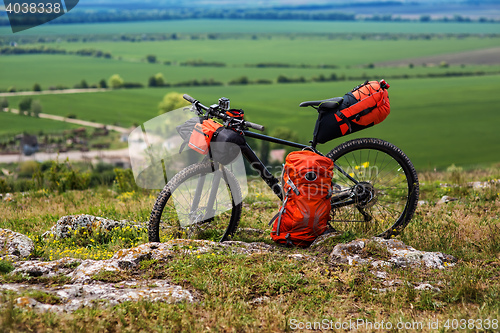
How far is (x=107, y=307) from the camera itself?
3910mm

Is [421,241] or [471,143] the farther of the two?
[471,143]

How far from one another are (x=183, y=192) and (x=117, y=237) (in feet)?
4.04

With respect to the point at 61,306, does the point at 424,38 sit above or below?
above

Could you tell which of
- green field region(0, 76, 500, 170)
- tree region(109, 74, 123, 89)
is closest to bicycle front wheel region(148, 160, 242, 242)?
green field region(0, 76, 500, 170)

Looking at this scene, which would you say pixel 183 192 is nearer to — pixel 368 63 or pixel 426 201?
pixel 426 201

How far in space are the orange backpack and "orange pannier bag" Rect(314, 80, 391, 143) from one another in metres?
0.37

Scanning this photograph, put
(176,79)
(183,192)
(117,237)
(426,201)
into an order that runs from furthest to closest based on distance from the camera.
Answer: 1. (176,79)
2. (426,201)
3. (117,237)
4. (183,192)

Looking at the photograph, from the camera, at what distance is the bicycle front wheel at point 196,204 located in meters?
5.40

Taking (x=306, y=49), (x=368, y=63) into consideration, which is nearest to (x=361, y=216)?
(x=368, y=63)

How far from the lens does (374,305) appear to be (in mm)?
4254

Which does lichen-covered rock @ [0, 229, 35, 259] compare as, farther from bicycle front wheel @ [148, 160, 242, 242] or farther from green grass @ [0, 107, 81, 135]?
green grass @ [0, 107, 81, 135]

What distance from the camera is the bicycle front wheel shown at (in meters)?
5.40

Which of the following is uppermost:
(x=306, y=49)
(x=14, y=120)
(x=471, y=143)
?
(x=306, y=49)

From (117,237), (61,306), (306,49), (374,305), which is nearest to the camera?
(61,306)
